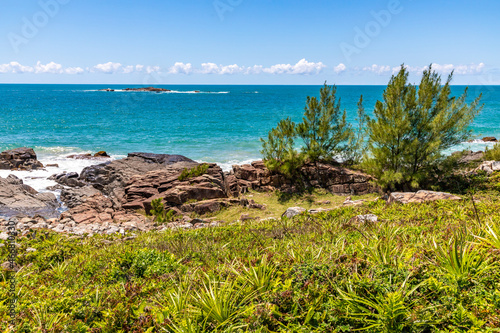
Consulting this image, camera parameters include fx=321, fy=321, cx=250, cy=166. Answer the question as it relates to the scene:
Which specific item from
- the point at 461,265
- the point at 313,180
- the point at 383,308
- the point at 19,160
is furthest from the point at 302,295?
the point at 19,160

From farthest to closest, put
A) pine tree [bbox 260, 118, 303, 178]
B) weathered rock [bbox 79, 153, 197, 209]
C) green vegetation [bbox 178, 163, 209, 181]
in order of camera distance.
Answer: pine tree [bbox 260, 118, 303, 178], weathered rock [bbox 79, 153, 197, 209], green vegetation [bbox 178, 163, 209, 181]

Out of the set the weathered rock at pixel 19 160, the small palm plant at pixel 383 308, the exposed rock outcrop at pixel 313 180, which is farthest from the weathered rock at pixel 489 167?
the weathered rock at pixel 19 160

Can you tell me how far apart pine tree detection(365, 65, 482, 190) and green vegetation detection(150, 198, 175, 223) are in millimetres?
12687

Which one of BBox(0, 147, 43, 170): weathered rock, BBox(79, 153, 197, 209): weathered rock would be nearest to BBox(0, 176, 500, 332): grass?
BBox(79, 153, 197, 209): weathered rock

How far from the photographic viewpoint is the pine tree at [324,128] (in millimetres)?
24922

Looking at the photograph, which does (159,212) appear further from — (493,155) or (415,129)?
(493,155)

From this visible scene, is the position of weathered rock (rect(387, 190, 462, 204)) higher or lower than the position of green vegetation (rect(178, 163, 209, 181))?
higher

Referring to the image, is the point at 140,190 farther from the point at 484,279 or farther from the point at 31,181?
the point at 484,279

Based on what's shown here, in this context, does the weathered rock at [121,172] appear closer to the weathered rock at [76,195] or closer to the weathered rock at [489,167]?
the weathered rock at [76,195]

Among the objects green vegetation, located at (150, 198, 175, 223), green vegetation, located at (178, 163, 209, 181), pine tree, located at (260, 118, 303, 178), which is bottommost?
green vegetation, located at (150, 198, 175, 223)

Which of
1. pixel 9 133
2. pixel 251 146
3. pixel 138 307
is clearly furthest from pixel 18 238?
pixel 9 133

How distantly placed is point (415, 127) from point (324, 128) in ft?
22.8

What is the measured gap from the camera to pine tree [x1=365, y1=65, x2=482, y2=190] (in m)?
18.5

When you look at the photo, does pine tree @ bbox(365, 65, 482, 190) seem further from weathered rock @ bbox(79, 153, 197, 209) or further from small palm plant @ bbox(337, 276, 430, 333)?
small palm plant @ bbox(337, 276, 430, 333)
